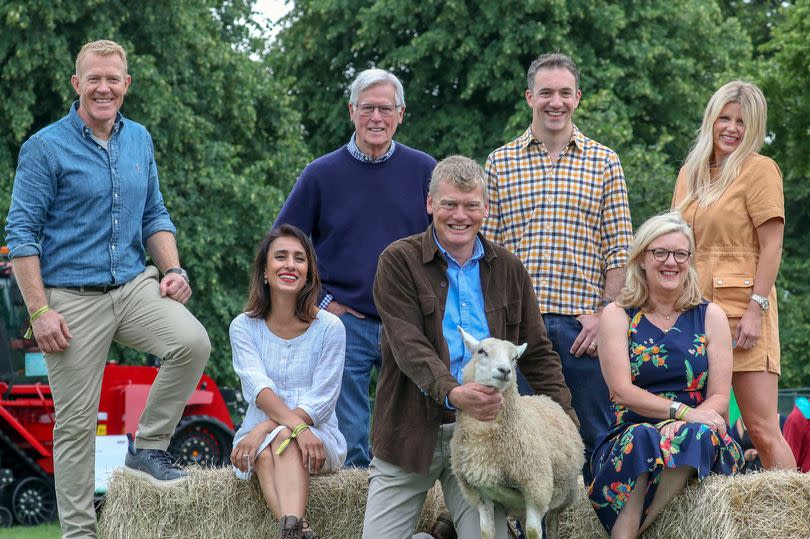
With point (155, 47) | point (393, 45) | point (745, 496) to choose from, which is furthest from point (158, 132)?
point (745, 496)

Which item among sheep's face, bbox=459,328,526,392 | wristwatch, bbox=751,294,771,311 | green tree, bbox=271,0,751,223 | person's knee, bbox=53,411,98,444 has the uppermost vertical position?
green tree, bbox=271,0,751,223

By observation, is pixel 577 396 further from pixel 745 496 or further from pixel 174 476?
pixel 174 476

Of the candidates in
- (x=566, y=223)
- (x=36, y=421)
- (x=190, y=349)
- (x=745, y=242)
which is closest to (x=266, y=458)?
(x=190, y=349)

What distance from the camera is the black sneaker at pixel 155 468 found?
6.22 meters

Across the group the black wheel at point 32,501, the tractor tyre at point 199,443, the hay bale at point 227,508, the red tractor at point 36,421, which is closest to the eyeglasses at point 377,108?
the hay bale at point 227,508

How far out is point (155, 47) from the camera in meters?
19.3

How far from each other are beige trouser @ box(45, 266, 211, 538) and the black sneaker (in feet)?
0.17

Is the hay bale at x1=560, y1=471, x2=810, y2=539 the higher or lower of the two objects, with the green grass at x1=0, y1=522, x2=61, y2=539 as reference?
higher

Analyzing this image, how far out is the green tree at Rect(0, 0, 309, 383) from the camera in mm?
17578

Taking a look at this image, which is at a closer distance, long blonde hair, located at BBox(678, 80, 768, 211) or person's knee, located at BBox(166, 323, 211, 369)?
person's knee, located at BBox(166, 323, 211, 369)

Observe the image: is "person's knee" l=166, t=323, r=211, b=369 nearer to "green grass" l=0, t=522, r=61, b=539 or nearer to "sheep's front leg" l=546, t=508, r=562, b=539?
"sheep's front leg" l=546, t=508, r=562, b=539

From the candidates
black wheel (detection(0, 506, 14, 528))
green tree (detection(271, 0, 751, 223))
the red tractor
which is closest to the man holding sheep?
the red tractor

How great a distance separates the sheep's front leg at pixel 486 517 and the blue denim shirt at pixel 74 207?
8.07 ft

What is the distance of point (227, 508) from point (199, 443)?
7.44 metres
